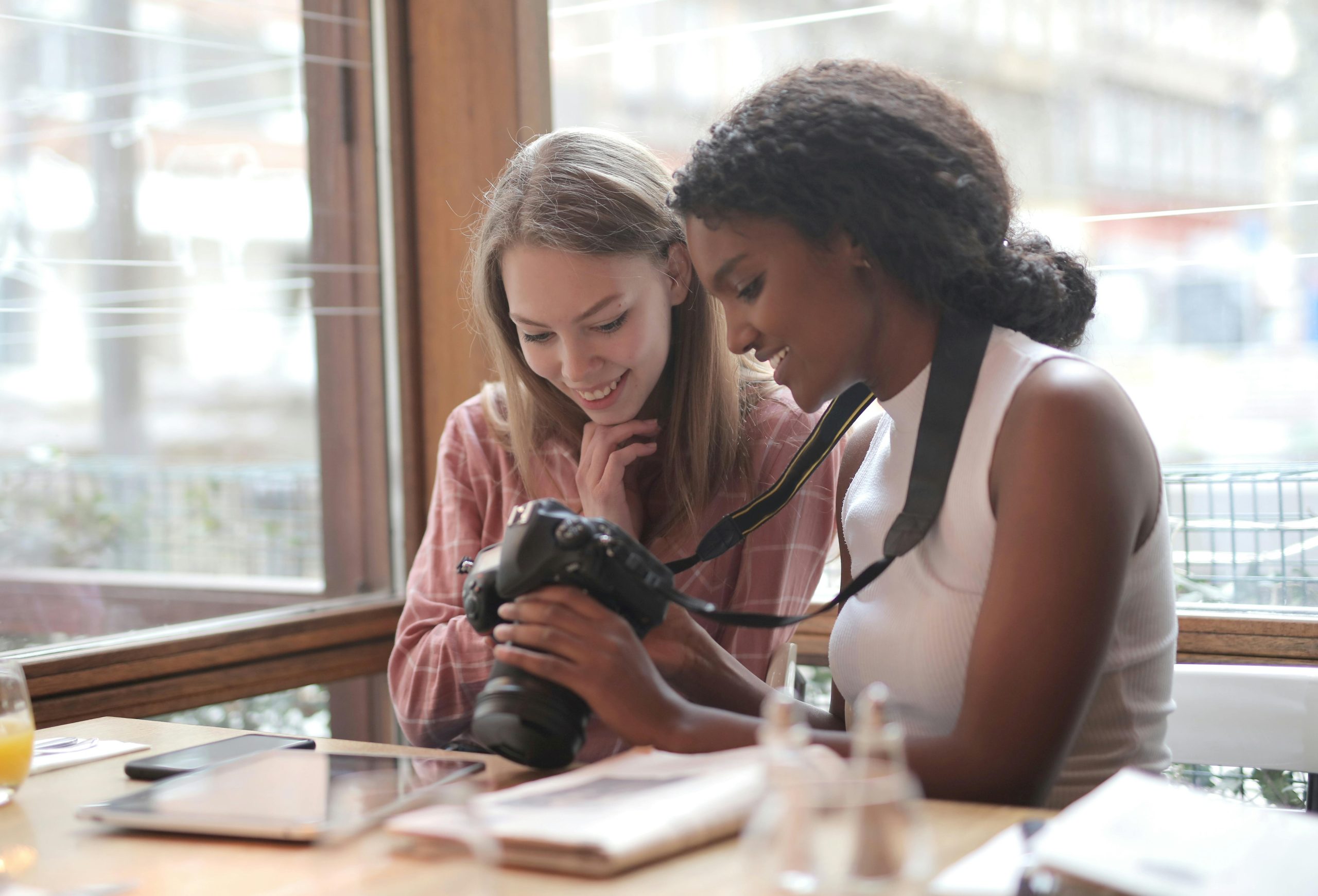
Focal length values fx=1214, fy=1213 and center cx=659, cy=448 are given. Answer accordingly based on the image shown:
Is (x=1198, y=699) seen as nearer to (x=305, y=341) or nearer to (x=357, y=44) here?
(x=305, y=341)

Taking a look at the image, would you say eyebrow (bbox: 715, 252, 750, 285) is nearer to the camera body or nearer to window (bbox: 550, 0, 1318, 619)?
the camera body

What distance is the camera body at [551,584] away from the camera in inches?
41.7

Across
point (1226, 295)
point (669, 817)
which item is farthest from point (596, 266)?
point (1226, 295)

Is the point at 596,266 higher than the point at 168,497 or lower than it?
higher

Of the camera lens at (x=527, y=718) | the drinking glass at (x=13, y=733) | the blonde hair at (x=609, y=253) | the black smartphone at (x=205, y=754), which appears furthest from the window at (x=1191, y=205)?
the drinking glass at (x=13, y=733)

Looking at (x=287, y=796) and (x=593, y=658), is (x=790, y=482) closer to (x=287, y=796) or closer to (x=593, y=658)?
(x=593, y=658)

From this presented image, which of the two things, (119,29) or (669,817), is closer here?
(669,817)

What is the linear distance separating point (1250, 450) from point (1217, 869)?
118 cm

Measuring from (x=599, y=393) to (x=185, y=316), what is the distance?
37.4 inches

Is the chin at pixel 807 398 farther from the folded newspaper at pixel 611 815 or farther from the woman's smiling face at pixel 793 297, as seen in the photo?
the folded newspaper at pixel 611 815

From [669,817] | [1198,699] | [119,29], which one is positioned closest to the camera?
[669,817]

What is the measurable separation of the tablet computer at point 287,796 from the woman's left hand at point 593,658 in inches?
4.7

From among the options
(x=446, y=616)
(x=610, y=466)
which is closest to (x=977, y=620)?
(x=610, y=466)

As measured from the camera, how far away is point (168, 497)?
211 cm
